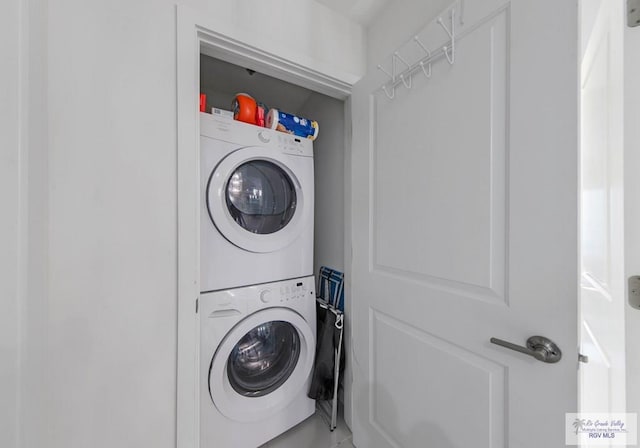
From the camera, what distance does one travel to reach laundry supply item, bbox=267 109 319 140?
4.61 ft

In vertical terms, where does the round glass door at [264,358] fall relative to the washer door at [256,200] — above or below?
below

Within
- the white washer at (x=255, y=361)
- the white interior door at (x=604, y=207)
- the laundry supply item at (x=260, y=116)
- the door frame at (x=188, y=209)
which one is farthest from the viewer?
the laundry supply item at (x=260, y=116)

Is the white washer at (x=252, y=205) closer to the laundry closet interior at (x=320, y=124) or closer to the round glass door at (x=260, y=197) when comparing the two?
the round glass door at (x=260, y=197)

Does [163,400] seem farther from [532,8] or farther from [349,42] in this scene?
[349,42]

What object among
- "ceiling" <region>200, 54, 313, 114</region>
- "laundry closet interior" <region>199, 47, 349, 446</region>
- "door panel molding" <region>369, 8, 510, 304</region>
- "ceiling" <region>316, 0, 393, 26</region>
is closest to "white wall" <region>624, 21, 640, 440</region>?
"door panel molding" <region>369, 8, 510, 304</region>

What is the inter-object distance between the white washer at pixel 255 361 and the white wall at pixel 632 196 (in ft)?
3.96

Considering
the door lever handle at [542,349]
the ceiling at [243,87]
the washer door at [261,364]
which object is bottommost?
the washer door at [261,364]

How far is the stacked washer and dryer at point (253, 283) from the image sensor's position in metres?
1.14

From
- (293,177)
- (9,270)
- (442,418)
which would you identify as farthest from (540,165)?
(9,270)

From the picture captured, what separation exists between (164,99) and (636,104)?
1.36 m

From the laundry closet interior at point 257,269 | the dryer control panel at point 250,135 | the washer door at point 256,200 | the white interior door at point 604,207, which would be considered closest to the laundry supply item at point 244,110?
the laundry closet interior at point 257,269

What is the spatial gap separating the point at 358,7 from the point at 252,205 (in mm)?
1190

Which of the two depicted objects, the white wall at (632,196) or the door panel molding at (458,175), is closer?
the white wall at (632,196)

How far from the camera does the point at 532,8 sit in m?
0.62
